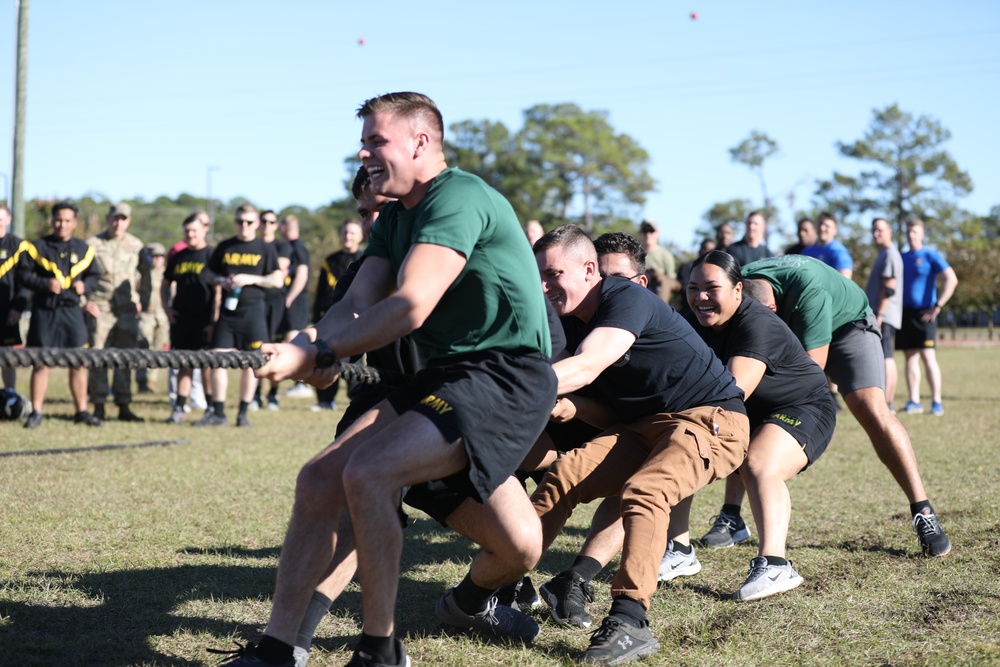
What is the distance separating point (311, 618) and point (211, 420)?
7638 mm

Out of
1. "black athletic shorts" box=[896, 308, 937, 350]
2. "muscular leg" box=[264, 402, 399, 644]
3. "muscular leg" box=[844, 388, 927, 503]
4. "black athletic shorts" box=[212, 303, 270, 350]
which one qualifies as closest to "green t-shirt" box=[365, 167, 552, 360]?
"muscular leg" box=[264, 402, 399, 644]

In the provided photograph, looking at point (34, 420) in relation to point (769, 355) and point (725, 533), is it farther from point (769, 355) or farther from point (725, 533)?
point (769, 355)

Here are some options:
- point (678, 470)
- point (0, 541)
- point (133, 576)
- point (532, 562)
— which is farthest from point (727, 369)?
point (0, 541)

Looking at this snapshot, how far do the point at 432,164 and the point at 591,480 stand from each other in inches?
68.1

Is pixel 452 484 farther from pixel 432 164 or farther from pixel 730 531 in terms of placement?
pixel 730 531

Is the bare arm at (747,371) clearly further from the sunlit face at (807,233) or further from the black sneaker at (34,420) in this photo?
the black sneaker at (34,420)

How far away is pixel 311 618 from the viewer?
3561mm

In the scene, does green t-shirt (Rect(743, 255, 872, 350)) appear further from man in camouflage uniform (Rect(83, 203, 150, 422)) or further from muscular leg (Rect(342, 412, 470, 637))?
man in camouflage uniform (Rect(83, 203, 150, 422))

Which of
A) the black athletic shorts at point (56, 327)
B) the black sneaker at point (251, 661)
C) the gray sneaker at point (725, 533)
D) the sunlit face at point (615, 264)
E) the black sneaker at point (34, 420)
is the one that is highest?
the sunlit face at point (615, 264)

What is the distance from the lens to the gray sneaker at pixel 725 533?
5.80m

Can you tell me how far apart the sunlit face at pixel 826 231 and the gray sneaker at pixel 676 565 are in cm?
665

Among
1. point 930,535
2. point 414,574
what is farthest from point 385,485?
point 930,535

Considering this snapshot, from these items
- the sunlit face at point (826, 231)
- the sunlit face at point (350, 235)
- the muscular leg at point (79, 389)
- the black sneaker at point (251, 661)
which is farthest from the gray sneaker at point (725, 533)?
the muscular leg at point (79, 389)

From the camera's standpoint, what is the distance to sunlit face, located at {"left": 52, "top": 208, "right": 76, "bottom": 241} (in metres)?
10.1
